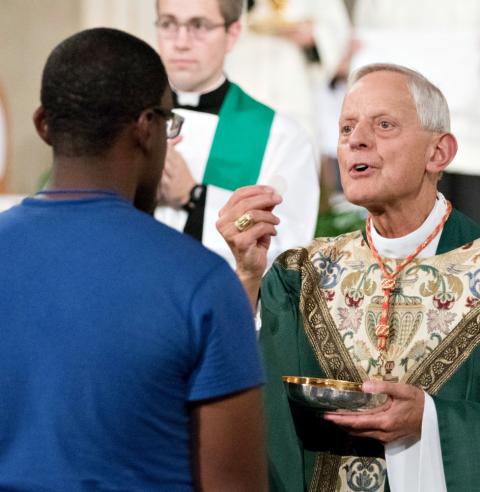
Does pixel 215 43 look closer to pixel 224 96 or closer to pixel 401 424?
pixel 224 96

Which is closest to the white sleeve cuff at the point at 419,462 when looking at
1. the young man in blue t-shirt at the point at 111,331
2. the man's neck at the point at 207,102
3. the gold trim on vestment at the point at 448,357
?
the gold trim on vestment at the point at 448,357

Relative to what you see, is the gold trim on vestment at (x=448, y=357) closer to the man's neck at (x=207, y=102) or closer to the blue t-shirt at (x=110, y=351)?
the blue t-shirt at (x=110, y=351)

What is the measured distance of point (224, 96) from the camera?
620 centimetres

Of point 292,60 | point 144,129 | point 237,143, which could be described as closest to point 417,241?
point 144,129

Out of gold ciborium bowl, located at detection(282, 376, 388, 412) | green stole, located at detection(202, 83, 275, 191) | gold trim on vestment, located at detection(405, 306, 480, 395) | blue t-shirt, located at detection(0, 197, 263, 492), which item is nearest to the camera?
blue t-shirt, located at detection(0, 197, 263, 492)

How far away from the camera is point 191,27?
609cm

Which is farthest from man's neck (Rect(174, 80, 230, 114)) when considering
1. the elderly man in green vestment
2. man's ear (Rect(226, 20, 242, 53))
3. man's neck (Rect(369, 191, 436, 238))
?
man's neck (Rect(369, 191, 436, 238))

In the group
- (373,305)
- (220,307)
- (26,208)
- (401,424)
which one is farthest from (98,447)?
(373,305)

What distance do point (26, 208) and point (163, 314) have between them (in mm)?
354

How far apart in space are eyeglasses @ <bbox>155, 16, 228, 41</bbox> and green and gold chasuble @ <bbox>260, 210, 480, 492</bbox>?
2.89 metres

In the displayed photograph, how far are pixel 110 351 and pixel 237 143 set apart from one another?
411 cm

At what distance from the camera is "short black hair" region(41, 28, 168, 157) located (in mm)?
2146

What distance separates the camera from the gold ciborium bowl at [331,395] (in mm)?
2889

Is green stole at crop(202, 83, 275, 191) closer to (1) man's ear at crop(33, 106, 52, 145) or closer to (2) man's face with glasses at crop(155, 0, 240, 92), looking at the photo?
(2) man's face with glasses at crop(155, 0, 240, 92)
